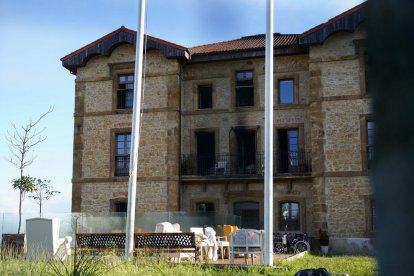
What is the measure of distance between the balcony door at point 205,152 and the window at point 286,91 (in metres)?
3.43

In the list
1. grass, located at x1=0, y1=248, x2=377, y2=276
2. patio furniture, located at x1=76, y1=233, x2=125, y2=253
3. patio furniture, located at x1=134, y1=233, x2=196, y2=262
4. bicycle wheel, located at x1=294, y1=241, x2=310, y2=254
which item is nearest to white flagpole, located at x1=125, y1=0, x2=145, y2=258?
patio furniture, located at x1=134, y1=233, x2=196, y2=262

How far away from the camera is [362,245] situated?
19406 mm

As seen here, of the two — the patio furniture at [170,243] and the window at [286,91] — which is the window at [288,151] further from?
the patio furniture at [170,243]

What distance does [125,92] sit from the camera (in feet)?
77.2

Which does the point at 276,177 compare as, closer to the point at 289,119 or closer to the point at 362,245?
the point at 289,119

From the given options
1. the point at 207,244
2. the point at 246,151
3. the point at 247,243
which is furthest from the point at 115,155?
the point at 247,243

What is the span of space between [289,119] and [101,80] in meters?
8.55

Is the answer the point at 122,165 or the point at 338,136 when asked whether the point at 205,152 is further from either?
the point at 338,136

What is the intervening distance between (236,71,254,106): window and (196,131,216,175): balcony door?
1.97m

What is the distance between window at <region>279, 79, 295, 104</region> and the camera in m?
22.5

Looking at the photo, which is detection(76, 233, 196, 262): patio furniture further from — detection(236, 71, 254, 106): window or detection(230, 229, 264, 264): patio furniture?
detection(236, 71, 254, 106): window

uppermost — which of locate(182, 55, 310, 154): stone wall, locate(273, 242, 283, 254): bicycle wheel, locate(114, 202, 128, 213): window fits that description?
locate(182, 55, 310, 154): stone wall

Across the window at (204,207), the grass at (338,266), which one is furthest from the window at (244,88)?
the grass at (338,266)

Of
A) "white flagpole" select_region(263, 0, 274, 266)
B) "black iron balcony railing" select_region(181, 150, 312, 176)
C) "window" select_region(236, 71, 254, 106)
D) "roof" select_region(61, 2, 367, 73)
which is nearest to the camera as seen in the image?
"white flagpole" select_region(263, 0, 274, 266)
